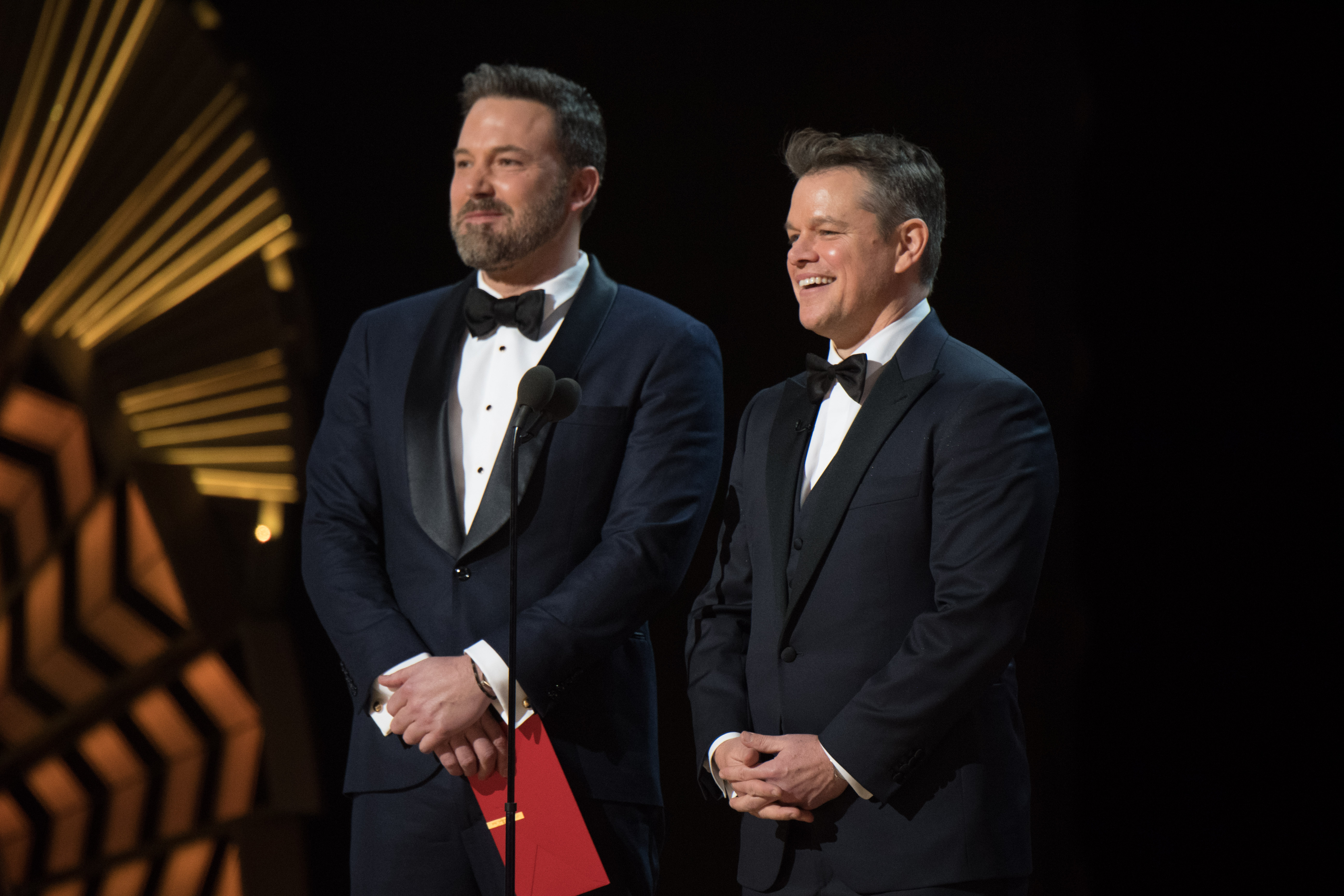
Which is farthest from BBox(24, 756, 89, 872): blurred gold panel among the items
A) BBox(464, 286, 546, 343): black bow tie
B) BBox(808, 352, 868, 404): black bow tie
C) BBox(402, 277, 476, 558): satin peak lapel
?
BBox(808, 352, 868, 404): black bow tie

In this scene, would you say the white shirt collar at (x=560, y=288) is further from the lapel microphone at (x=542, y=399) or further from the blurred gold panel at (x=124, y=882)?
the blurred gold panel at (x=124, y=882)

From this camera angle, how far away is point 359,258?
3.23 meters

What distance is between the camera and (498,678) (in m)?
1.96

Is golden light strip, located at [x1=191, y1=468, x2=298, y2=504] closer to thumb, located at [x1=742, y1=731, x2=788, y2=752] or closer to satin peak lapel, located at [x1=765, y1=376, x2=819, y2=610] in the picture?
satin peak lapel, located at [x1=765, y1=376, x2=819, y2=610]

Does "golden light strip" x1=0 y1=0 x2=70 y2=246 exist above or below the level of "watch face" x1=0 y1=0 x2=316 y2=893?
above

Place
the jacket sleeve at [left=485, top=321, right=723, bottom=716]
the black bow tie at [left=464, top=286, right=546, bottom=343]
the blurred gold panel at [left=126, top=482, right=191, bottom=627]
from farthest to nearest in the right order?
1. the blurred gold panel at [left=126, top=482, right=191, bottom=627]
2. the black bow tie at [left=464, top=286, right=546, bottom=343]
3. the jacket sleeve at [left=485, top=321, right=723, bottom=716]

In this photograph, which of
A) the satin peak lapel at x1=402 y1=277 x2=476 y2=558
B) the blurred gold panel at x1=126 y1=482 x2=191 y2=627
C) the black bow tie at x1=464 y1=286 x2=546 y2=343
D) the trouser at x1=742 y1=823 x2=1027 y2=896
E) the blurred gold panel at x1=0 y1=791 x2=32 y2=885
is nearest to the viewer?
the trouser at x1=742 y1=823 x2=1027 y2=896

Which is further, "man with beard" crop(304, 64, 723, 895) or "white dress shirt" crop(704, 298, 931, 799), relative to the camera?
"man with beard" crop(304, 64, 723, 895)

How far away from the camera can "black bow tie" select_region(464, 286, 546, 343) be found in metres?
2.24

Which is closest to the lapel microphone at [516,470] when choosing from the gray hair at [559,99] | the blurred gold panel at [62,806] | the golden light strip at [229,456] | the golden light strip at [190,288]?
the gray hair at [559,99]

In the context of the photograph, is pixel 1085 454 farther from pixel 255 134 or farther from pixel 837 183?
pixel 255 134

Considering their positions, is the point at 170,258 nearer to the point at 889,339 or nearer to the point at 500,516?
the point at 500,516

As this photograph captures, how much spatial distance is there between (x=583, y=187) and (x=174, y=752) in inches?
77.1

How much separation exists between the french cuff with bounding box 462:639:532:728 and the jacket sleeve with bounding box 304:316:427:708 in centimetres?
14
